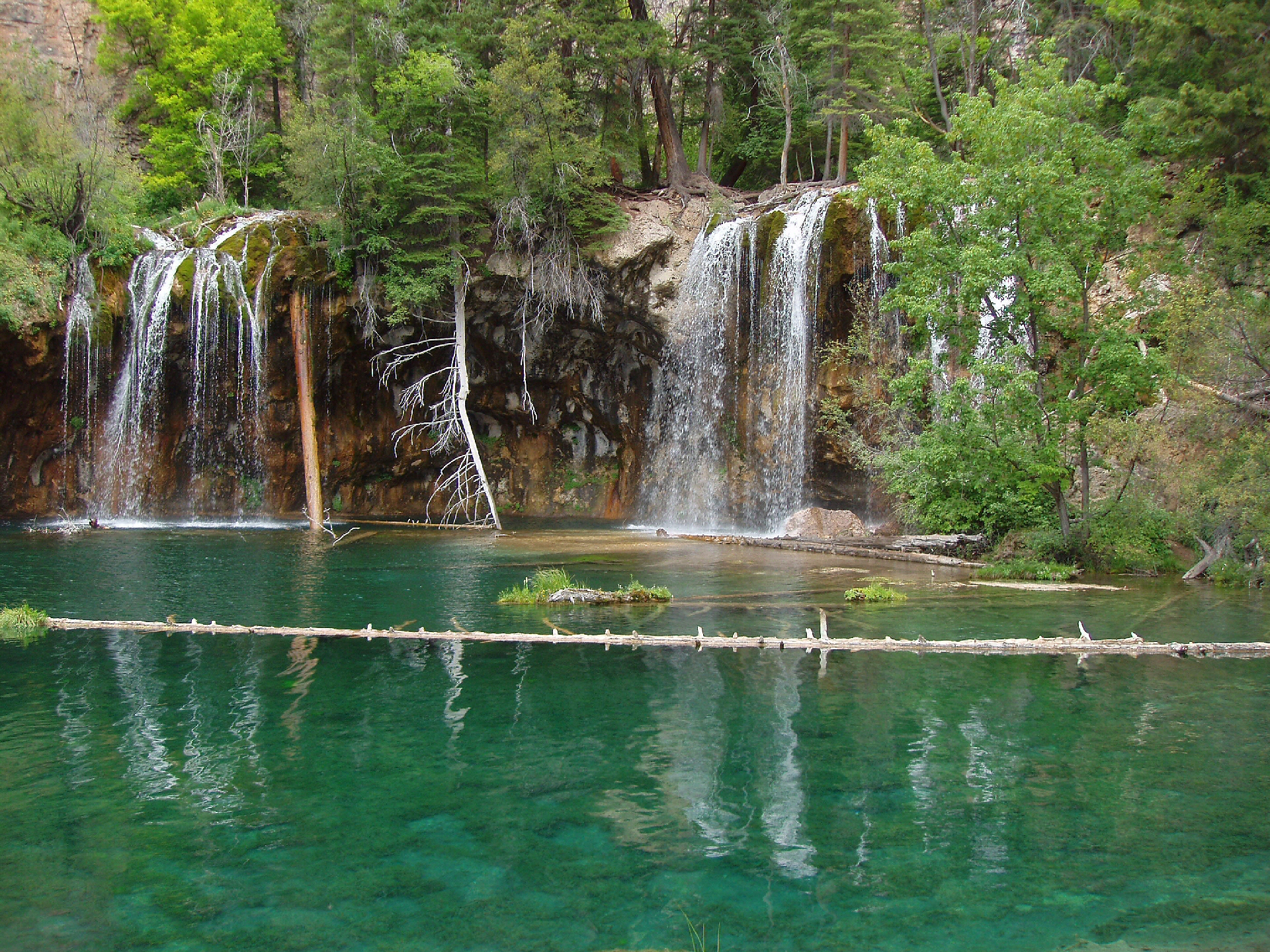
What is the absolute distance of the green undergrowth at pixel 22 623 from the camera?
10359 mm

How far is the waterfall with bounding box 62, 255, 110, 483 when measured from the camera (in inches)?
899

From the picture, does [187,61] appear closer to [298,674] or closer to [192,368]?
[192,368]

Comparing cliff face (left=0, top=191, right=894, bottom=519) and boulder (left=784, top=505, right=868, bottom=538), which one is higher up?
cliff face (left=0, top=191, right=894, bottom=519)

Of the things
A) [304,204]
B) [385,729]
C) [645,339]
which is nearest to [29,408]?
[304,204]

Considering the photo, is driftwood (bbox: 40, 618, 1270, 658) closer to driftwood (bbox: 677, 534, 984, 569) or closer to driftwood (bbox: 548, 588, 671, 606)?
driftwood (bbox: 548, 588, 671, 606)

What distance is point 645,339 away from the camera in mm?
26656

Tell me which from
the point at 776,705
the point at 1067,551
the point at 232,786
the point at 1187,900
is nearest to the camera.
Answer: the point at 1187,900

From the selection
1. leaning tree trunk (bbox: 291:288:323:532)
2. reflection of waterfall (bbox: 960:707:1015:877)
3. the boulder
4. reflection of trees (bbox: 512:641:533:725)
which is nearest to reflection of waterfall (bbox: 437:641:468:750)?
reflection of trees (bbox: 512:641:533:725)

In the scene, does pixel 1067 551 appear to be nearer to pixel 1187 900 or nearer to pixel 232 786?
pixel 1187 900

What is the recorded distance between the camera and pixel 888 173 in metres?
16.2

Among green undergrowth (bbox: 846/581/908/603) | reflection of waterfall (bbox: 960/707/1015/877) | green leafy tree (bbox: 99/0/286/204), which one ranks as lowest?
reflection of waterfall (bbox: 960/707/1015/877)

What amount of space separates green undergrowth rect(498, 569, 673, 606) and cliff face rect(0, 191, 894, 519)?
12.0m

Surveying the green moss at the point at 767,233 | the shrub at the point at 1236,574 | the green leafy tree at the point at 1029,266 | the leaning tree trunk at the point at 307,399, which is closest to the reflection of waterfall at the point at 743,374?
the green moss at the point at 767,233

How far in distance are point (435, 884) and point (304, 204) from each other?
24.5 meters
